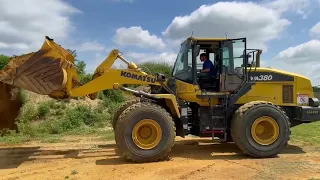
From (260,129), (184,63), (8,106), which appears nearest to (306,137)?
(260,129)

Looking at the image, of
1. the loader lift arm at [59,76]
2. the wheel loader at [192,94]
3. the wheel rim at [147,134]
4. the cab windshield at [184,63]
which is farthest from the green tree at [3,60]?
the wheel rim at [147,134]

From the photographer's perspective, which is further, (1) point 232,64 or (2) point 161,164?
(1) point 232,64

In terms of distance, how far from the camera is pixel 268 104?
377 inches

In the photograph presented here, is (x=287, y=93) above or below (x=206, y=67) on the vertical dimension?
below

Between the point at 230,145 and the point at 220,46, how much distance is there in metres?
3.19

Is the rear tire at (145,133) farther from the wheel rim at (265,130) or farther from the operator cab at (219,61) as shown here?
→ the wheel rim at (265,130)

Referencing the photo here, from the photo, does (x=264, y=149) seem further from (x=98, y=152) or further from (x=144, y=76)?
(x=98, y=152)

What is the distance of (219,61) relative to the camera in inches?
394

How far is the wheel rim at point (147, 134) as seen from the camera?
886 centimetres

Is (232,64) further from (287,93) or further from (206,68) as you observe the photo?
(287,93)

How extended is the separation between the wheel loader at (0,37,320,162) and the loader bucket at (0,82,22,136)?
0.07 metres

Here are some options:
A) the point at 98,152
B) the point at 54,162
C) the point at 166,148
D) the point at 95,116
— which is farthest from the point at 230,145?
the point at 95,116

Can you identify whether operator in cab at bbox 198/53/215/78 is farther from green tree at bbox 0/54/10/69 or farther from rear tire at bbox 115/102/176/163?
green tree at bbox 0/54/10/69

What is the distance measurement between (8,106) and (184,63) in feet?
15.9
